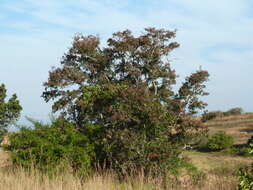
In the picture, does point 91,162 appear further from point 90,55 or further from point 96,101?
point 90,55

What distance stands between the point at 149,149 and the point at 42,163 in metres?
2.83

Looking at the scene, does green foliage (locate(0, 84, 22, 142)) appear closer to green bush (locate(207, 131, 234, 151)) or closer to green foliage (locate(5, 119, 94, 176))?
green foliage (locate(5, 119, 94, 176))

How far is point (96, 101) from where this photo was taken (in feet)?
42.3

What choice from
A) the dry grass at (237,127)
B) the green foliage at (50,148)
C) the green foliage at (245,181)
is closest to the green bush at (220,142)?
the dry grass at (237,127)

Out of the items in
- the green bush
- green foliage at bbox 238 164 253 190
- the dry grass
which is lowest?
green foliage at bbox 238 164 253 190

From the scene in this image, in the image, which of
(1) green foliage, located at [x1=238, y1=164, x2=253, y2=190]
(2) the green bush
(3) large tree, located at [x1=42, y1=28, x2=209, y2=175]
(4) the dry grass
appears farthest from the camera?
(4) the dry grass

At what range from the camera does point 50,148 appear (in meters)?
10.6

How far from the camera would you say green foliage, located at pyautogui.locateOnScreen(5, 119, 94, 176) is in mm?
10258

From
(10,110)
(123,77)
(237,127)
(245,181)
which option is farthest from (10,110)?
(237,127)

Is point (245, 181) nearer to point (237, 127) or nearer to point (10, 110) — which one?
point (10, 110)

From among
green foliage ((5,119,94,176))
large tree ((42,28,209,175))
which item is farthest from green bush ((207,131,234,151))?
green foliage ((5,119,94,176))

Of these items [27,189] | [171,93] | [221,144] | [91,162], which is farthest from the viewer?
[221,144]

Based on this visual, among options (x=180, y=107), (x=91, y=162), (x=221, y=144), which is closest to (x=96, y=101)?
(x=91, y=162)

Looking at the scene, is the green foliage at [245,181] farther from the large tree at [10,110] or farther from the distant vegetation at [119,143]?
the large tree at [10,110]
